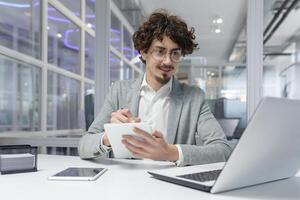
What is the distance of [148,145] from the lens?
89 centimetres

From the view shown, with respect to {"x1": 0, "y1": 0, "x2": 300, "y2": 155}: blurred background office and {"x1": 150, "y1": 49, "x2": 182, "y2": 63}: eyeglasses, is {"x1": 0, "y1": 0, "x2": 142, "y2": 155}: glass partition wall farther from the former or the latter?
{"x1": 150, "y1": 49, "x2": 182, "y2": 63}: eyeglasses

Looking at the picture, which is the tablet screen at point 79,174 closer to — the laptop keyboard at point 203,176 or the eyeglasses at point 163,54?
the laptop keyboard at point 203,176

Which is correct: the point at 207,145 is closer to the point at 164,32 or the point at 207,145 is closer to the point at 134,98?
the point at 134,98

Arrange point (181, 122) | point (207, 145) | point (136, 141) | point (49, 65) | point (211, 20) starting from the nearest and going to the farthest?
1. point (136, 141)
2. point (207, 145)
3. point (181, 122)
4. point (49, 65)
5. point (211, 20)

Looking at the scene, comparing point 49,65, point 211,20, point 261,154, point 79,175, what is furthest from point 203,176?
point 211,20

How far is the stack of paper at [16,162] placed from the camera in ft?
2.94

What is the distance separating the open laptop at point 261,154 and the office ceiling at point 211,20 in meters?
1.99

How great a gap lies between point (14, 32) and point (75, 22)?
593mm

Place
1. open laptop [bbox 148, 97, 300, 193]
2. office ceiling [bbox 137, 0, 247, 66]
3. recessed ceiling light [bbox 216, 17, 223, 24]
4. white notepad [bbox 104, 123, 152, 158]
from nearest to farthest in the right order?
open laptop [bbox 148, 97, 300, 193]
white notepad [bbox 104, 123, 152, 158]
office ceiling [bbox 137, 0, 247, 66]
recessed ceiling light [bbox 216, 17, 223, 24]

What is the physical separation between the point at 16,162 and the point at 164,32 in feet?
2.55

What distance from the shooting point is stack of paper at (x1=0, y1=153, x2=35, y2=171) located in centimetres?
90

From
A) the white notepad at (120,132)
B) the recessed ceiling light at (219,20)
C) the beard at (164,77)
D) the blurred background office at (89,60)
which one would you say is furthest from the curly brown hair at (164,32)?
the recessed ceiling light at (219,20)

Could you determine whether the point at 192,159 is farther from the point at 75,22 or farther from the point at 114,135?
the point at 75,22

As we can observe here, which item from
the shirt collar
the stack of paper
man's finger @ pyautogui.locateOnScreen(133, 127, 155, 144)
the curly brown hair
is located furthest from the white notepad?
the curly brown hair
